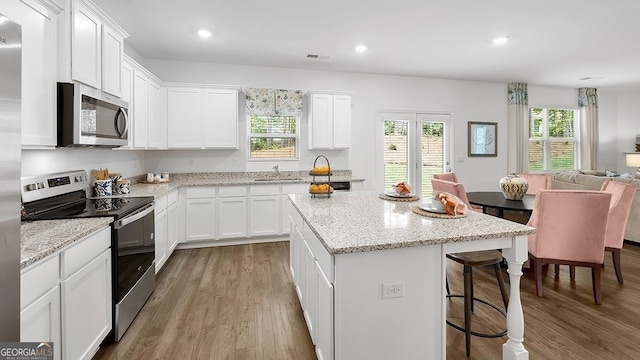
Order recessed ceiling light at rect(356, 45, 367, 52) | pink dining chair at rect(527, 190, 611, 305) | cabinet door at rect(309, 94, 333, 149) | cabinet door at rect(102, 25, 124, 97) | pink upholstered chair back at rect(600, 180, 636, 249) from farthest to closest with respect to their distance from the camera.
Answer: cabinet door at rect(309, 94, 333, 149) → recessed ceiling light at rect(356, 45, 367, 52) → pink upholstered chair back at rect(600, 180, 636, 249) → pink dining chair at rect(527, 190, 611, 305) → cabinet door at rect(102, 25, 124, 97)

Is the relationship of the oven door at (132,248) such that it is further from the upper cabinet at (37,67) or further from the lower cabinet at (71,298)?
the upper cabinet at (37,67)

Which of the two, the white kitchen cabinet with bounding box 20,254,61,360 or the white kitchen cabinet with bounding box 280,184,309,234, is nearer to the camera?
the white kitchen cabinet with bounding box 20,254,61,360

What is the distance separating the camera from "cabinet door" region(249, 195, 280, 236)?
4406 mm

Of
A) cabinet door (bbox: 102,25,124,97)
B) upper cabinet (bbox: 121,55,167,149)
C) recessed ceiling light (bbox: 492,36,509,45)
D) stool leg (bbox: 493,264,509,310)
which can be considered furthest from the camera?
recessed ceiling light (bbox: 492,36,509,45)

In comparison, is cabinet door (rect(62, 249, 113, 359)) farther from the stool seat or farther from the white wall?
the stool seat

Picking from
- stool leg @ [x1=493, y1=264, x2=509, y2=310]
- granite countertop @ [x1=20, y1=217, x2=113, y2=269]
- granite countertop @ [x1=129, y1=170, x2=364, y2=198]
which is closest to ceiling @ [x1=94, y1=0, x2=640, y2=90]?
granite countertop @ [x1=129, y1=170, x2=364, y2=198]

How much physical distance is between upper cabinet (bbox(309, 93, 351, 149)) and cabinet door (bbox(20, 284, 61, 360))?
12.5ft

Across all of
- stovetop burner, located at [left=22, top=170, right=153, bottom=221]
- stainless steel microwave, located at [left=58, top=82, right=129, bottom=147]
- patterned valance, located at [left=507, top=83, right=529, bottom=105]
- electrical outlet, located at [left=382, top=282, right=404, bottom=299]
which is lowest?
electrical outlet, located at [left=382, top=282, right=404, bottom=299]

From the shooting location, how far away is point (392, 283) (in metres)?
1.52

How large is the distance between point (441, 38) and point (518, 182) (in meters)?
1.94

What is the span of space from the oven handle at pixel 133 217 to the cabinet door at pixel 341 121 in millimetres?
3016

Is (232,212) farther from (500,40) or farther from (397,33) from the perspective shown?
(500,40)

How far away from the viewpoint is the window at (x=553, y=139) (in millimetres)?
6520

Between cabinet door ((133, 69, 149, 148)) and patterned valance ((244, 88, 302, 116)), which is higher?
patterned valance ((244, 88, 302, 116))
